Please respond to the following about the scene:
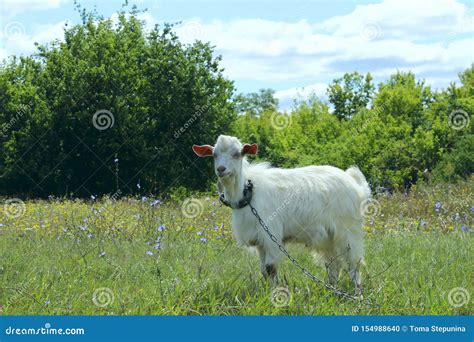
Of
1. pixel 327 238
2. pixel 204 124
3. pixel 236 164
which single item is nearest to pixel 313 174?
pixel 327 238

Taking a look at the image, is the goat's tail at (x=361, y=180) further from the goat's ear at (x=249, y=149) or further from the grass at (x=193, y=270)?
the goat's ear at (x=249, y=149)

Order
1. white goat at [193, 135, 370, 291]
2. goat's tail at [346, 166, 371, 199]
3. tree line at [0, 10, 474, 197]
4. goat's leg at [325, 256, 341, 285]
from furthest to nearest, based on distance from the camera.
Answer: tree line at [0, 10, 474, 197], goat's tail at [346, 166, 371, 199], goat's leg at [325, 256, 341, 285], white goat at [193, 135, 370, 291]

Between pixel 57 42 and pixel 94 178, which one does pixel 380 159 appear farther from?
pixel 57 42

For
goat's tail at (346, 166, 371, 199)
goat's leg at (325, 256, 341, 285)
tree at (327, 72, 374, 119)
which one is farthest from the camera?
tree at (327, 72, 374, 119)

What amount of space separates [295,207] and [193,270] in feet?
4.80

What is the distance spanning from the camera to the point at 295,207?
804cm

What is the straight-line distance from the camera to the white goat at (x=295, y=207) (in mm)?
7586

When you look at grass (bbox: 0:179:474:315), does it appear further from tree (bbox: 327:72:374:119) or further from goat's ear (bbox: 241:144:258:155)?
tree (bbox: 327:72:374:119)

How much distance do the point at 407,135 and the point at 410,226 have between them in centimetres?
1834

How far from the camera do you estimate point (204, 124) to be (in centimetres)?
2491

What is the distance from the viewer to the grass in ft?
22.5

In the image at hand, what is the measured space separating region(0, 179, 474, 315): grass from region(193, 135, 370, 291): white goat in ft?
1.06

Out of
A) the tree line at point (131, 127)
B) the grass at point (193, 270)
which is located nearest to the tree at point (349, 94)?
the tree line at point (131, 127)

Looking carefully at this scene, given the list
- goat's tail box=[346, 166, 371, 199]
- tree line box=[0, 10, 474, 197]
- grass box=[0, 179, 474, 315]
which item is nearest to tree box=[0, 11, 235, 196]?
tree line box=[0, 10, 474, 197]
